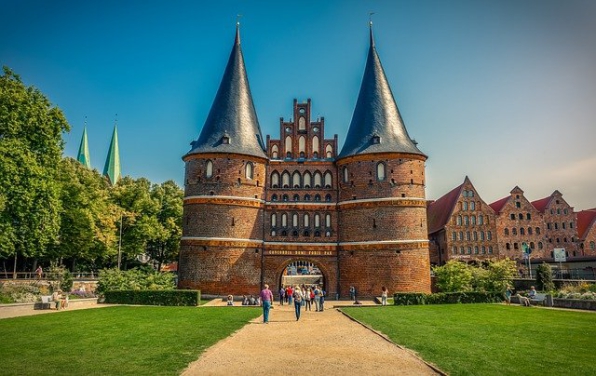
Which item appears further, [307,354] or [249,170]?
[249,170]

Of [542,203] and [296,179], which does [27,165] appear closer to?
[296,179]

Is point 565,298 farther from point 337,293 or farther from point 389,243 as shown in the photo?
point 337,293

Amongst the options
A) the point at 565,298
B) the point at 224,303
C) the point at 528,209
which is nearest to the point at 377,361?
the point at 565,298

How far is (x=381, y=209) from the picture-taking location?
33.5 metres

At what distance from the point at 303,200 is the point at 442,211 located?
27.7 m

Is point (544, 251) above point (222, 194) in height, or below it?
below

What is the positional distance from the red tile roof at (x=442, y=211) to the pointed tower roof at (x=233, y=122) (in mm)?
27805

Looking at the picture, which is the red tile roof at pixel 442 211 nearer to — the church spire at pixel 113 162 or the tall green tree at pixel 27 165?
the tall green tree at pixel 27 165

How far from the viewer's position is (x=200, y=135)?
3591 cm

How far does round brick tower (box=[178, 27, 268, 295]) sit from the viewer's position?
3259cm

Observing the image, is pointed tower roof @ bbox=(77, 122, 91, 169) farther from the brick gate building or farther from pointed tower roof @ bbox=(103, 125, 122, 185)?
the brick gate building

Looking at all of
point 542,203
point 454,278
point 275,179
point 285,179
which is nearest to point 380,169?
point 285,179

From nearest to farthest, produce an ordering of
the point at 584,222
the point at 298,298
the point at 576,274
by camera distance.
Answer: the point at 298,298
the point at 576,274
the point at 584,222

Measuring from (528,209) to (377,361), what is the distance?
53.5 m
